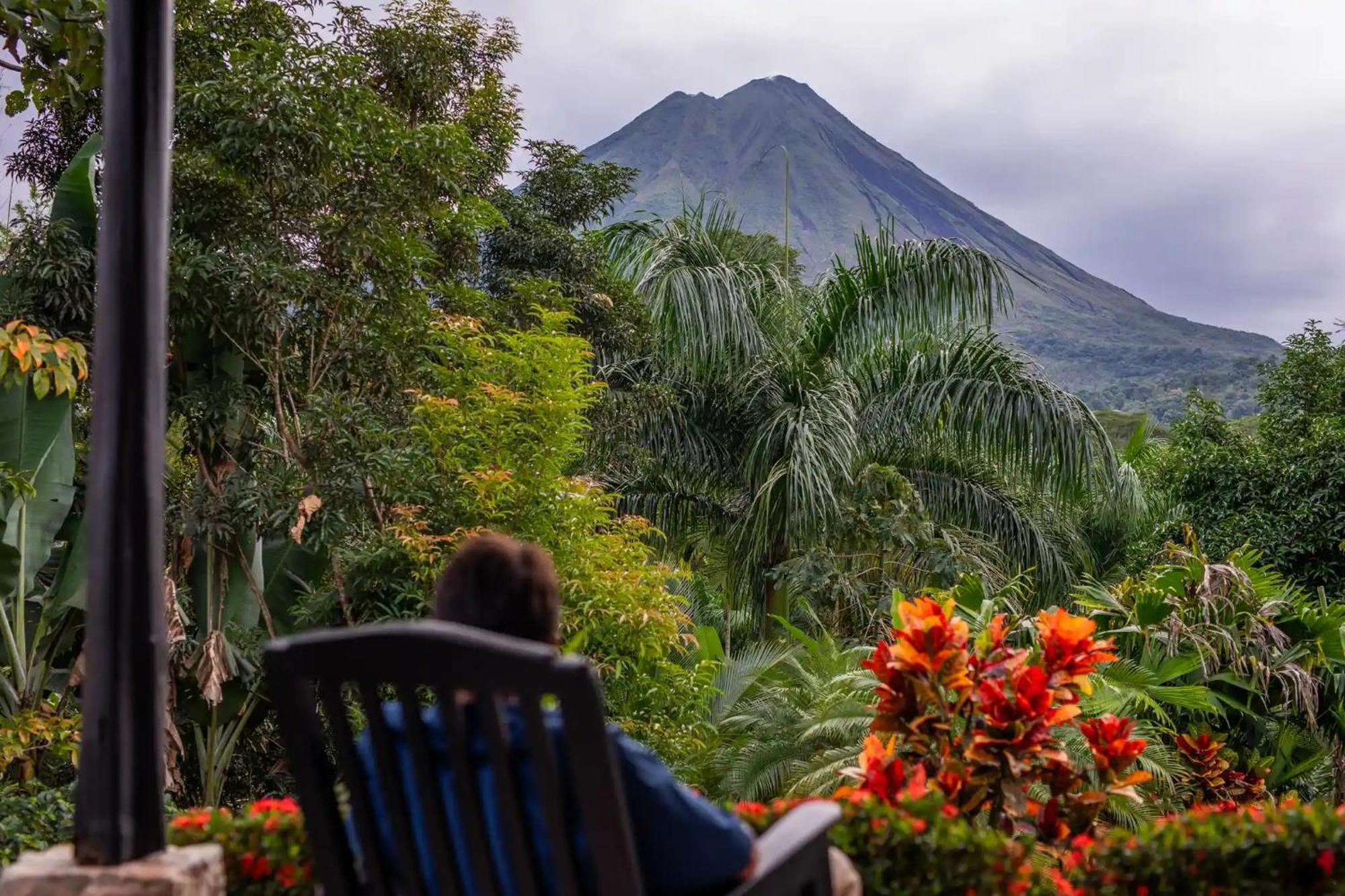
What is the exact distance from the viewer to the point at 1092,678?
15.8 feet

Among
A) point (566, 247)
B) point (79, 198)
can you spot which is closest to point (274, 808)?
point (79, 198)

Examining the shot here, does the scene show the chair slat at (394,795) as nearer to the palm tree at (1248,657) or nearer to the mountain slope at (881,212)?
the palm tree at (1248,657)

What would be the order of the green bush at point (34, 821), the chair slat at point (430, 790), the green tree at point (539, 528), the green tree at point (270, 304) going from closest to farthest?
the chair slat at point (430, 790) → the green bush at point (34, 821) → the green tree at point (539, 528) → the green tree at point (270, 304)

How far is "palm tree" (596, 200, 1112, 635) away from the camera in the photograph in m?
10.4

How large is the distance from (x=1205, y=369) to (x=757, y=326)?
80.7 metres

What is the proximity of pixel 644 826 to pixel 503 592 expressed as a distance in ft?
1.31

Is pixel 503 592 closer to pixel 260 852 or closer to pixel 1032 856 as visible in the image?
pixel 260 852

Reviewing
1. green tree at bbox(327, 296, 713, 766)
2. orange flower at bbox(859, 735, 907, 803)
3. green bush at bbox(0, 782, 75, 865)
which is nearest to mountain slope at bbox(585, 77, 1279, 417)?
green tree at bbox(327, 296, 713, 766)

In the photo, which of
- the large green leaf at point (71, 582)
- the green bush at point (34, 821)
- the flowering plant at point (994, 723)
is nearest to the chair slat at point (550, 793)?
the flowering plant at point (994, 723)

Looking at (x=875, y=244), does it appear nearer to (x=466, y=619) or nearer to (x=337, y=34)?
(x=337, y=34)

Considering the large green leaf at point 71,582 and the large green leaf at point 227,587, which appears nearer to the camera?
the large green leaf at point 71,582

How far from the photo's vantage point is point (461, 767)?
1.46 m

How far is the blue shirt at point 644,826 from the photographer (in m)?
1.49

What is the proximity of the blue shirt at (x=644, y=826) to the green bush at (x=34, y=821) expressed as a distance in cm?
300
